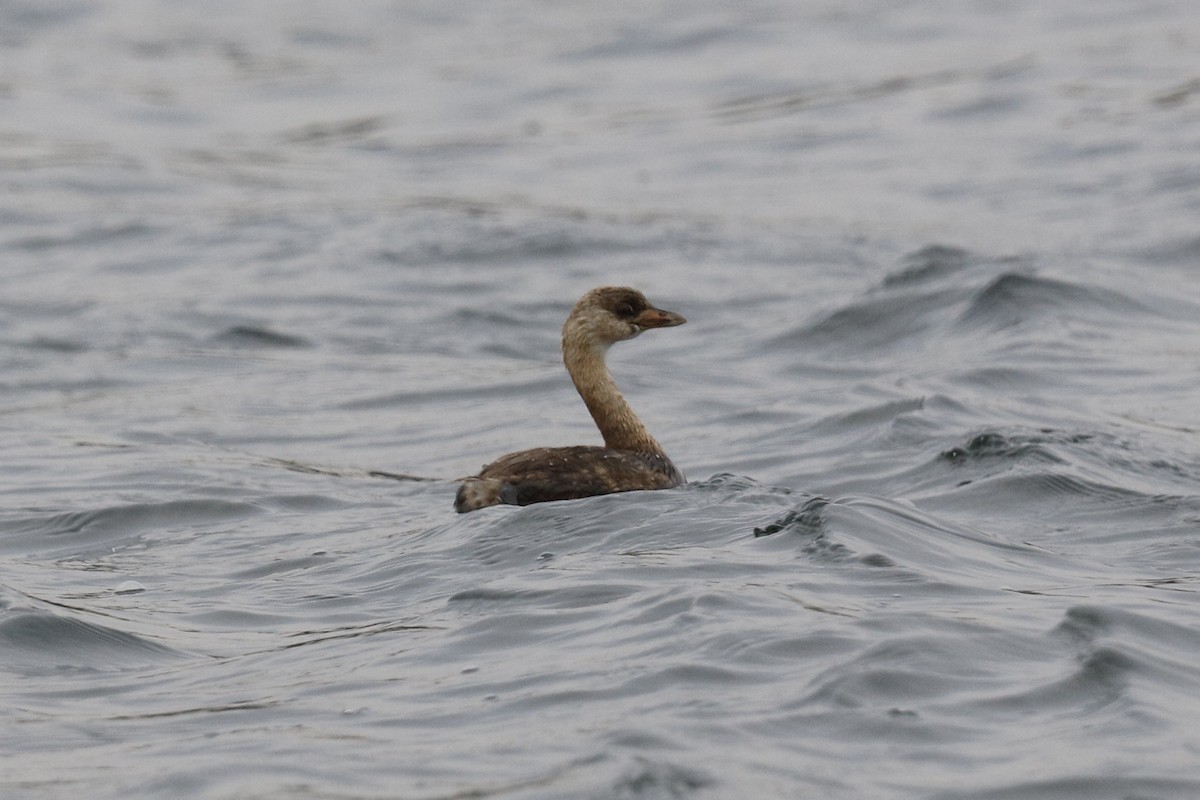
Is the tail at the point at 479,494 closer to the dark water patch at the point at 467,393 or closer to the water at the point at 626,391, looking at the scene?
the water at the point at 626,391

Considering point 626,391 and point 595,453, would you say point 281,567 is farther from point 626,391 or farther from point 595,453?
point 626,391

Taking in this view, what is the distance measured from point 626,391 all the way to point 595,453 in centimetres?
451

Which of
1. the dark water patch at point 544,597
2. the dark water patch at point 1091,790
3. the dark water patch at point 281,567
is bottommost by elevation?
the dark water patch at point 281,567

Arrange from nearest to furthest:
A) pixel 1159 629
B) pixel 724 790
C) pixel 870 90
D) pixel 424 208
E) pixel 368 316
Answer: pixel 724 790 → pixel 1159 629 → pixel 368 316 → pixel 424 208 → pixel 870 90

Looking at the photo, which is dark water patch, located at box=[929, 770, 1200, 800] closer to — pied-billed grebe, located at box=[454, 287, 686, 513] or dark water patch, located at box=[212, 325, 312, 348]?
pied-billed grebe, located at box=[454, 287, 686, 513]

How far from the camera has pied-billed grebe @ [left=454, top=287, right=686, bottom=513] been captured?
873cm

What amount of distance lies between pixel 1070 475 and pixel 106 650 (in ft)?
15.5

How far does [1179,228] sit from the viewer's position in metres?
17.6

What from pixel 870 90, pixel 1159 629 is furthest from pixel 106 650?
pixel 870 90

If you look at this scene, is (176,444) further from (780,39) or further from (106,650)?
(780,39)

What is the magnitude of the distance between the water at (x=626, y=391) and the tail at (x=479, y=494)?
9 cm

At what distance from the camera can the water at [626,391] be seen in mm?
6137

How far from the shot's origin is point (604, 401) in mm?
9750

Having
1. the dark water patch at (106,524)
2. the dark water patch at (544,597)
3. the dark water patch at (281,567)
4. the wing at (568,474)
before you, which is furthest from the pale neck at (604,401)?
the dark water patch at (544,597)
